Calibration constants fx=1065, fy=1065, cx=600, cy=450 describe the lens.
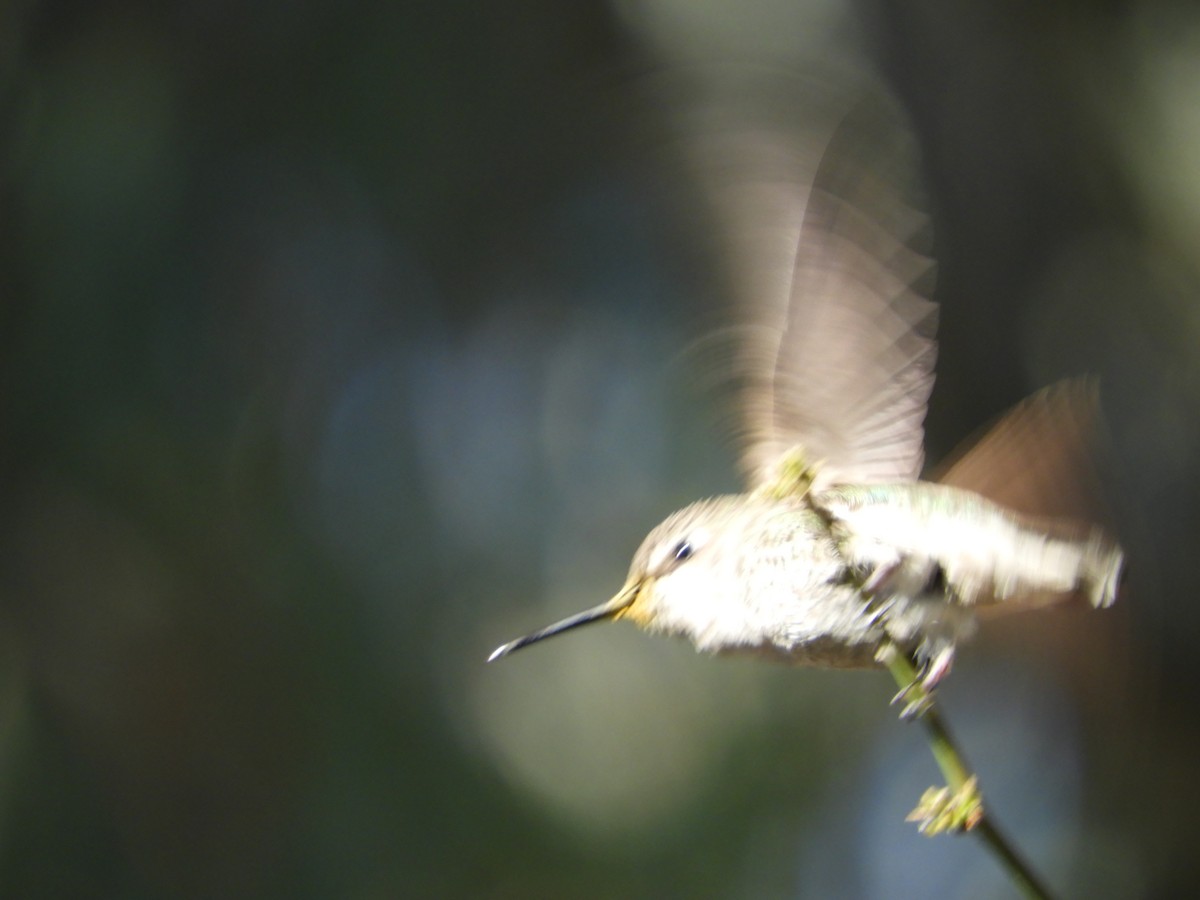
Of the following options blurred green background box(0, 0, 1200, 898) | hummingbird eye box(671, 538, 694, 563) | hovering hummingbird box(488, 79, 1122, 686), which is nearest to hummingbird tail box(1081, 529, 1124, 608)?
hovering hummingbird box(488, 79, 1122, 686)

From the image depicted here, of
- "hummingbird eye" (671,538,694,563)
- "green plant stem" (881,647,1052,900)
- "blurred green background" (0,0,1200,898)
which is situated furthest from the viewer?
"blurred green background" (0,0,1200,898)

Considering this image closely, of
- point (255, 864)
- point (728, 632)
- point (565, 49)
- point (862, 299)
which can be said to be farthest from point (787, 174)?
point (255, 864)

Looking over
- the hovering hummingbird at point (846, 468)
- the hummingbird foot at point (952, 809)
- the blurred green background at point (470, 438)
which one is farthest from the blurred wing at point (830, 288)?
the blurred green background at point (470, 438)

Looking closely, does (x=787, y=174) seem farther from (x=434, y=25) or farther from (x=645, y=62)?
(x=434, y=25)

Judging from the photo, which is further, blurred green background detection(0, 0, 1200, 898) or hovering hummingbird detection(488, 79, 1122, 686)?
blurred green background detection(0, 0, 1200, 898)

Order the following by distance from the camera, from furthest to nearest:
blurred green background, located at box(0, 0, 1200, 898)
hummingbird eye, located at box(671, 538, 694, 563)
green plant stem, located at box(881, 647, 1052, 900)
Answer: blurred green background, located at box(0, 0, 1200, 898) → hummingbird eye, located at box(671, 538, 694, 563) → green plant stem, located at box(881, 647, 1052, 900)

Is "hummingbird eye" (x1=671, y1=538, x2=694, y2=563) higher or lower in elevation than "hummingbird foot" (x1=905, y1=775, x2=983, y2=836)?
higher

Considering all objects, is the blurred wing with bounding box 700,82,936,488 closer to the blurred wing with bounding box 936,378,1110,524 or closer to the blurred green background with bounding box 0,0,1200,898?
the blurred wing with bounding box 936,378,1110,524
